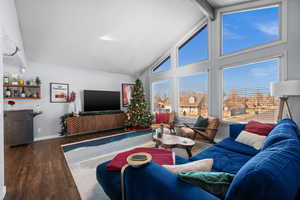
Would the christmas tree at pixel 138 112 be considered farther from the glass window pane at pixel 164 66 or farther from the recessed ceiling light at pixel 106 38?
the recessed ceiling light at pixel 106 38

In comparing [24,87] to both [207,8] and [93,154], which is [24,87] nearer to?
[93,154]

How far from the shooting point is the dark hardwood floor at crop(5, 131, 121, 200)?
1822 mm

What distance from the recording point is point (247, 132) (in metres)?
2.43

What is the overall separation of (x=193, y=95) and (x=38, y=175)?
447cm

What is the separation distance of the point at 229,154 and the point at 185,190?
5.03 ft

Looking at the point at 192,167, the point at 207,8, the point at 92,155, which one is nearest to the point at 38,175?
the point at 92,155

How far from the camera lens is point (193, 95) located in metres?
4.78

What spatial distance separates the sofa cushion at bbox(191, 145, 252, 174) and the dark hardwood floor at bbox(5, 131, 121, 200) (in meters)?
1.81

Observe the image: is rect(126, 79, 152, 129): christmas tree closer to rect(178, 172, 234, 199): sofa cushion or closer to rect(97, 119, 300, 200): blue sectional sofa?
rect(97, 119, 300, 200): blue sectional sofa

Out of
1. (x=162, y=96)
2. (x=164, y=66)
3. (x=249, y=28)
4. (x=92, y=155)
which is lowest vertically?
(x=92, y=155)

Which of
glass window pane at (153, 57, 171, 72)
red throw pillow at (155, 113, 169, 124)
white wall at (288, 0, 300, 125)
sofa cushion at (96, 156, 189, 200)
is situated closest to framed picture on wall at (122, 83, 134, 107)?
glass window pane at (153, 57, 171, 72)

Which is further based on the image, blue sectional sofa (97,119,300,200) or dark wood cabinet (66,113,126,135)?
dark wood cabinet (66,113,126,135)

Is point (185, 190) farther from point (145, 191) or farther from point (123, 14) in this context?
point (123, 14)

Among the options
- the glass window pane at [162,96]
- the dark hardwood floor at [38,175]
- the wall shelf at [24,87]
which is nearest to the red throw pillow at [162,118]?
the glass window pane at [162,96]
